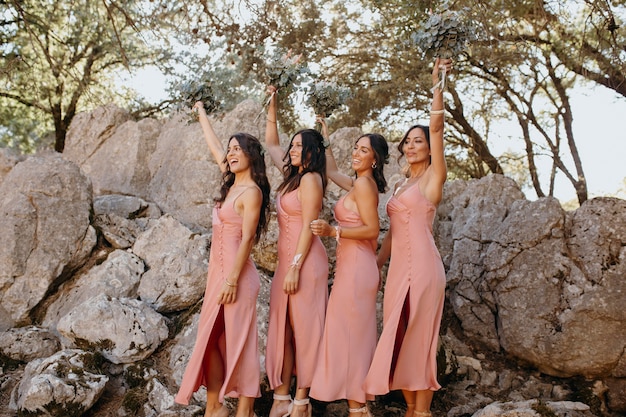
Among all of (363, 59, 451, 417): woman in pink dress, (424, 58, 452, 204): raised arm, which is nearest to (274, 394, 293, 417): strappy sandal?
(363, 59, 451, 417): woman in pink dress

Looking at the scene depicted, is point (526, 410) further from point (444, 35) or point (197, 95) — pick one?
point (197, 95)

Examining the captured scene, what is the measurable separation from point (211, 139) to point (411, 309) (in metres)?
2.54

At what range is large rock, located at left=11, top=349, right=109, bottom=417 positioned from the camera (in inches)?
204

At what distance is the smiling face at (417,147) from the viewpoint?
5.17 meters

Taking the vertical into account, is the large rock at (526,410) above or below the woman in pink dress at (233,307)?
below

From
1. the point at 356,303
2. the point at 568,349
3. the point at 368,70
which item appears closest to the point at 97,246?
the point at 356,303

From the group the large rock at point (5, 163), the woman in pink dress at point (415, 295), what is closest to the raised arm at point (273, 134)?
the woman in pink dress at point (415, 295)

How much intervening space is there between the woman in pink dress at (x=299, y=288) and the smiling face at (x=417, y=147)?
769mm

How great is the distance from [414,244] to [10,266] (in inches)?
177

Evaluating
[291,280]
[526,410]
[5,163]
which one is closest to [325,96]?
[291,280]

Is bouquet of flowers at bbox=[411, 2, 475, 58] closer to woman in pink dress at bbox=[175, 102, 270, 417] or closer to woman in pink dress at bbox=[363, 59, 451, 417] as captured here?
woman in pink dress at bbox=[363, 59, 451, 417]

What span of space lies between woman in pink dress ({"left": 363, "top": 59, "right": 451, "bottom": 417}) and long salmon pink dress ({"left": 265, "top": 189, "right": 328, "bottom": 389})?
1.82ft

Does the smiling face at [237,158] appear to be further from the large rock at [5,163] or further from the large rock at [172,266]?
the large rock at [5,163]

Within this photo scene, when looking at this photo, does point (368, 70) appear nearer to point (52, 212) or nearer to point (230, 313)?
point (52, 212)
